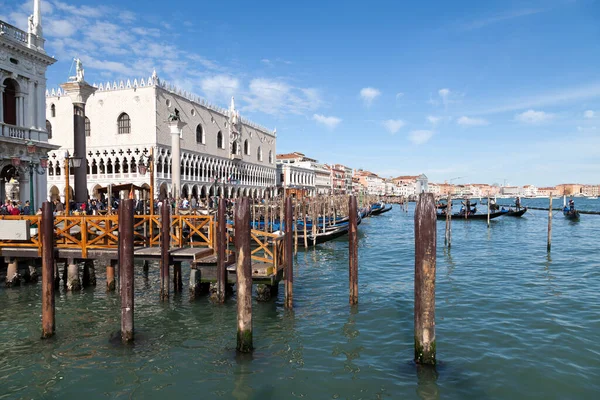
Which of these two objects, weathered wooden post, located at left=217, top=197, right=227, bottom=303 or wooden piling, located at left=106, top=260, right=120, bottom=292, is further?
wooden piling, located at left=106, top=260, right=120, bottom=292

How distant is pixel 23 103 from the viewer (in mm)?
18406

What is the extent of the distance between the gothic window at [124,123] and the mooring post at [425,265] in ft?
108

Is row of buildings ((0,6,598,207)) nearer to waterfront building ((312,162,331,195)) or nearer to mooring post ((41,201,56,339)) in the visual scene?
mooring post ((41,201,56,339))

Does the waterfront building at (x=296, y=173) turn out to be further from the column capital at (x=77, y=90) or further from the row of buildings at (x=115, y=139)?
the column capital at (x=77, y=90)

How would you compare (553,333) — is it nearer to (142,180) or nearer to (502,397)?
(502,397)

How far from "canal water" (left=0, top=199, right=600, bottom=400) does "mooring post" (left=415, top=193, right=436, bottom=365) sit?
0.78m

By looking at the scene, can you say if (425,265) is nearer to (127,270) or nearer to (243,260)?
(243,260)

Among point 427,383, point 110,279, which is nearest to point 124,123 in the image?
point 110,279

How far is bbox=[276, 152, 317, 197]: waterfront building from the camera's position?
6482 centimetres

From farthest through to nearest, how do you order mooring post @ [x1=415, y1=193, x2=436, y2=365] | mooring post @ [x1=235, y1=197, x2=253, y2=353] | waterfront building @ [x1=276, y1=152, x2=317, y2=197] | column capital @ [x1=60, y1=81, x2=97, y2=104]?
waterfront building @ [x1=276, y1=152, x2=317, y2=197], column capital @ [x1=60, y1=81, x2=97, y2=104], mooring post @ [x1=235, y1=197, x2=253, y2=353], mooring post @ [x1=415, y1=193, x2=436, y2=365]

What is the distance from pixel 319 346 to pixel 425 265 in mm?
2661

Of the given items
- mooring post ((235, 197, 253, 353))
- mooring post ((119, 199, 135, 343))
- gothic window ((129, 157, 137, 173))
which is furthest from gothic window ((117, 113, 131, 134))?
mooring post ((235, 197, 253, 353))

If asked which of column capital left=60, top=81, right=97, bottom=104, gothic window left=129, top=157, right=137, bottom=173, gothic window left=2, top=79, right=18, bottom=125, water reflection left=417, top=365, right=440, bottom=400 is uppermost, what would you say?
column capital left=60, top=81, right=97, bottom=104

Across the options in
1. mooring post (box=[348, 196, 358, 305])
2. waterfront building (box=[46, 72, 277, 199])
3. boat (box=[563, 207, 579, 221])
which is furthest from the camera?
boat (box=[563, 207, 579, 221])
